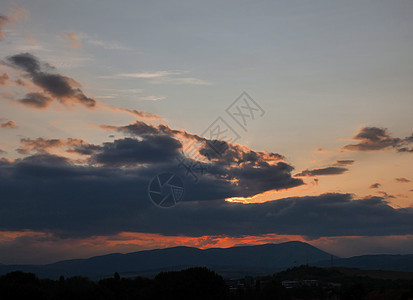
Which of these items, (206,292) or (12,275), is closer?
(206,292)

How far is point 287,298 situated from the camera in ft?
603

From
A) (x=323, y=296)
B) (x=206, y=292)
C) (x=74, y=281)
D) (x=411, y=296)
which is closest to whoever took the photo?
(x=411, y=296)

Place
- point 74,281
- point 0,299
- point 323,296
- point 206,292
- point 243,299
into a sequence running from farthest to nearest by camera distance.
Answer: point 323,296 < point 243,299 < point 74,281 < point 206,292 < point 0,299

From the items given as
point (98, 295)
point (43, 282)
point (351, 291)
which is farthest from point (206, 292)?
point (43, 282)

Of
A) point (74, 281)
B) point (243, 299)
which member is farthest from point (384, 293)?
point (74, 281)

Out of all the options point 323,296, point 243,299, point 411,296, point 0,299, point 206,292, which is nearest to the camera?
point 0,299

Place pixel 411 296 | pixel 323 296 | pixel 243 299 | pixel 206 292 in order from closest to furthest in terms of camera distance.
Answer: pixel 411 296 → pixel 206 292 → pixel 243 299 → pixel 323 296

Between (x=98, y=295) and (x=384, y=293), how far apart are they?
9636cm

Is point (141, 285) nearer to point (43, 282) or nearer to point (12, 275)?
point (43, 282)

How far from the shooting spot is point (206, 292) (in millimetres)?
147750

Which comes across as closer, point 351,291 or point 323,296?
point 351,291

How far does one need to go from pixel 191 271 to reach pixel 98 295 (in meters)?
32.4

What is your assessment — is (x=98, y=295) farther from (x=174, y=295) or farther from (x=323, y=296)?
(x=323, y=296)

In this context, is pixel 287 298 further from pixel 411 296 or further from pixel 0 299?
pixel 0 299
